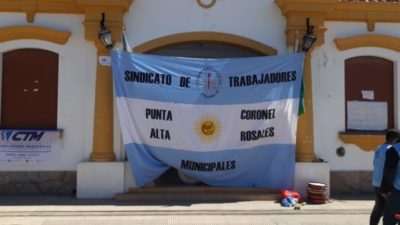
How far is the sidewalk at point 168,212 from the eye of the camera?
8.40 meters

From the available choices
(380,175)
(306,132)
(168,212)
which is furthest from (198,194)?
(380,175)

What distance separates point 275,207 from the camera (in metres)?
9.58

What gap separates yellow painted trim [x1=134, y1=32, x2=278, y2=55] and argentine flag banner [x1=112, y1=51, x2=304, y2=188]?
61cm

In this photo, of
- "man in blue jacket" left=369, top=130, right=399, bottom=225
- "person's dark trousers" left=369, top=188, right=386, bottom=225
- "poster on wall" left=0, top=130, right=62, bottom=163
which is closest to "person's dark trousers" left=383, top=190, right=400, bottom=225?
"man in blue jacket" left=369, top=130, right=399, bottom=225

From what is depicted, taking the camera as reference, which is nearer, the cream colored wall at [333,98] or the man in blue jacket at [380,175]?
the man in blue jacket at [380,175]

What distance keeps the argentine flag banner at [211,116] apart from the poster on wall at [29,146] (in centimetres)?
168

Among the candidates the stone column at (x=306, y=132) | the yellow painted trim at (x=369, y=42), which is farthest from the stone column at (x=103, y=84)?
the yellow painted trim at (x=369, y=42)

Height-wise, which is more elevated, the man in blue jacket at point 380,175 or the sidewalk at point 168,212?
the man in blue jacket at point 380,175

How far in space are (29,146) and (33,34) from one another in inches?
92.0

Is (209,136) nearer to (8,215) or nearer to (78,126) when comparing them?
(78,126)

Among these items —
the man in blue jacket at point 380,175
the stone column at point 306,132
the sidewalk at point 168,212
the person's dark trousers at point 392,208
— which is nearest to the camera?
the person's dark trousers at point 392,208

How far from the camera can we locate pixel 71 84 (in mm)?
10695

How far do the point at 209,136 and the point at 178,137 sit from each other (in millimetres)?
620

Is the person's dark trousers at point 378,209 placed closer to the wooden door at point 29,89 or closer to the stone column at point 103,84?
the stone column at point 103,84
